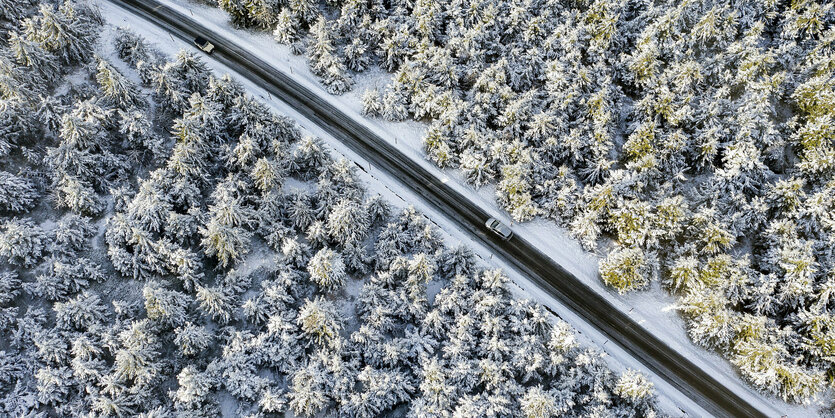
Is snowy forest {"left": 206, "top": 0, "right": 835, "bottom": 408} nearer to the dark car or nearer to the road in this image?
the road

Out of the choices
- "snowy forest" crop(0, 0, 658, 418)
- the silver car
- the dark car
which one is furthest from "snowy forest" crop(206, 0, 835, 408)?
"snowy forest" crop(0, 0, 658, 418)

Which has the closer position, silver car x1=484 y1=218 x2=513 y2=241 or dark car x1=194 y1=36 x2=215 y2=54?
silver car x1=484 y1=218 x2=513 y2=241

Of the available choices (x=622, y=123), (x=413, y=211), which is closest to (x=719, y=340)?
(x=622, y=123)

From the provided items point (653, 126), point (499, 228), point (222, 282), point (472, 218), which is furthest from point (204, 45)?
point (653, 126)

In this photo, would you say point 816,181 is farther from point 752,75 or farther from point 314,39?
point 314,39

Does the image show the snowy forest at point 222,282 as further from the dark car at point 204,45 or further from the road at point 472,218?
the dark car at point 204,45

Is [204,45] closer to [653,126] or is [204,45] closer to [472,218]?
[472,218]
